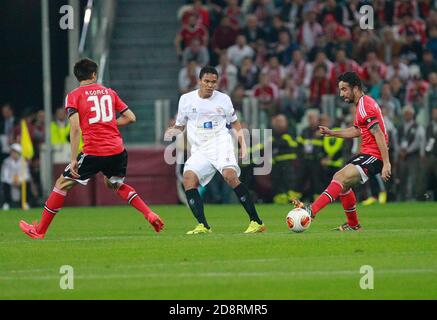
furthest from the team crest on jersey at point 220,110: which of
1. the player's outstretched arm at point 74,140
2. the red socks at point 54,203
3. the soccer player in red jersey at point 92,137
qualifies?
the red socks at point 54,203

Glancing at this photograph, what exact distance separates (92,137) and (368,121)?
342cm

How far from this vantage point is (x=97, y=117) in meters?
15.9

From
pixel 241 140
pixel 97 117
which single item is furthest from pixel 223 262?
pixel 241 140

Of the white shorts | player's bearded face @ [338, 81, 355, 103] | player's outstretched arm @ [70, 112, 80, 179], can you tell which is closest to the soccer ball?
the white shorts

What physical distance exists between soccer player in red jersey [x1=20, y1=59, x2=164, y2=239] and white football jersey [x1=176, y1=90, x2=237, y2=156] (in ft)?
3.99

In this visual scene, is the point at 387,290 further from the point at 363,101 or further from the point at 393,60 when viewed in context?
the point at 393,60

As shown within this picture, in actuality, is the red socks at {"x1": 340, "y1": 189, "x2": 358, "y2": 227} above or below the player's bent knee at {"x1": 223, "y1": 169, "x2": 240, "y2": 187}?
below

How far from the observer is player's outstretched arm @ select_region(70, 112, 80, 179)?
1551 cm

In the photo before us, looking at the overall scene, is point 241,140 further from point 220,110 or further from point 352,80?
point 352,80

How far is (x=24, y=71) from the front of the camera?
3122cm

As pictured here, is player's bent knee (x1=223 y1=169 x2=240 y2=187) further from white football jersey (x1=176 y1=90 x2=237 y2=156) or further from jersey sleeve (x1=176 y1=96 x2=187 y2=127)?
jersey sleeve (x1=176 y1=96 x2=187 y2=127)

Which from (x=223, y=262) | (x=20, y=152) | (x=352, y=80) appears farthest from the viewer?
(x=20, y=152)

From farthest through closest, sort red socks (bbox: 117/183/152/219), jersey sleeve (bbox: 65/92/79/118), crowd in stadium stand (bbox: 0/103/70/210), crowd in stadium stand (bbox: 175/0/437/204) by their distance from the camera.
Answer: crowd in stadium stand (bbox: 0/103/70/210)
crowd in stadium stand (bbox: 175/0/437/204)
red socks (bbox: 117/183/152/219)
jersey sleeve (bbox: 65/92/79/118)

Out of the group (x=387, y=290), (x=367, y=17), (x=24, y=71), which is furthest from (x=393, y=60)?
(x=387, y=290)
